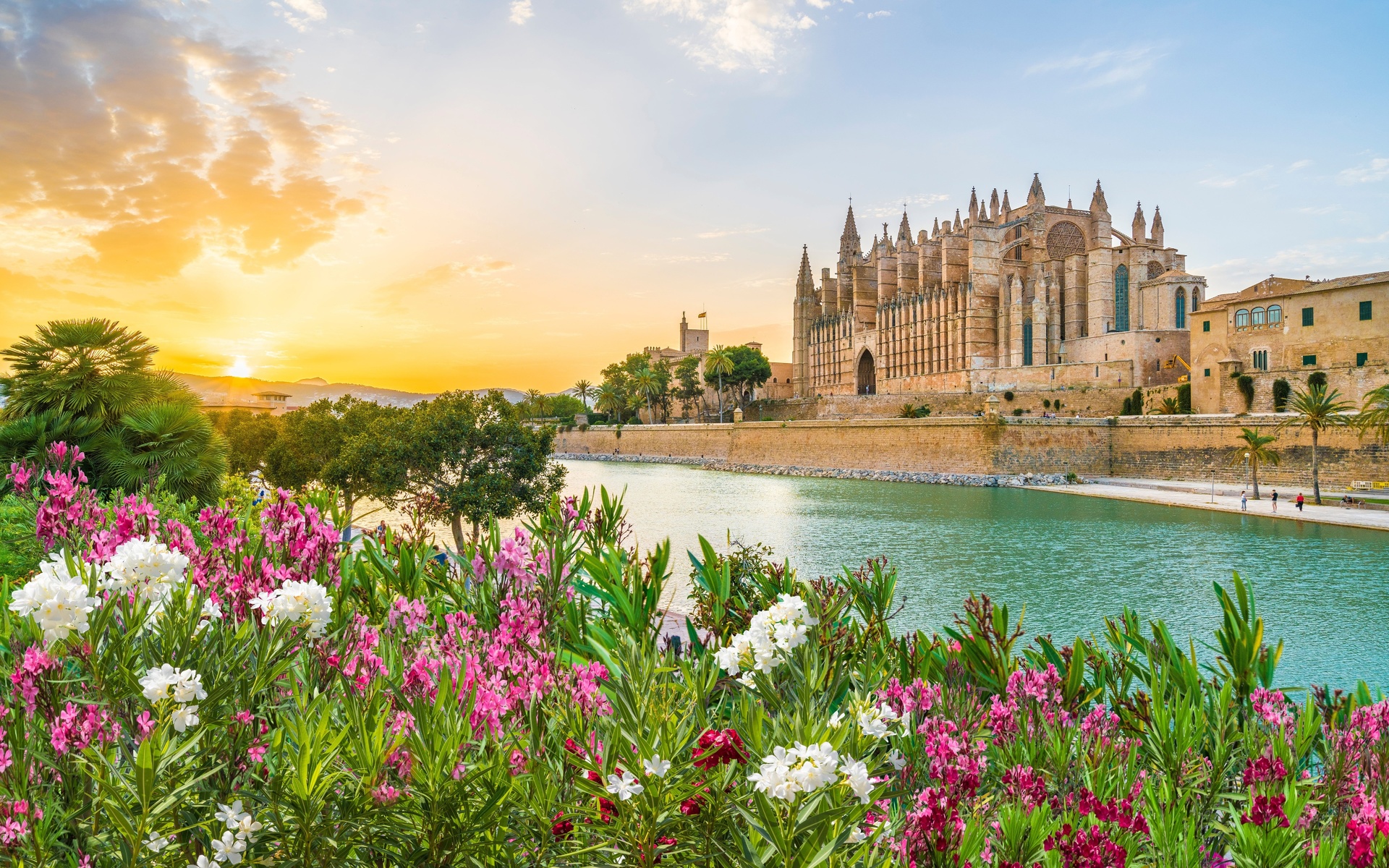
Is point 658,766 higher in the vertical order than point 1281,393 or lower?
lower

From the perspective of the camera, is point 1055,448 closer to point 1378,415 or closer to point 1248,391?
point 1248,391

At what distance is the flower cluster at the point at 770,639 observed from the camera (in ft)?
8.04

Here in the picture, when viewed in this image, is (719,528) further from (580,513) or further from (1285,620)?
(580,513)

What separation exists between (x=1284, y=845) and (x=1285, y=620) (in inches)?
578

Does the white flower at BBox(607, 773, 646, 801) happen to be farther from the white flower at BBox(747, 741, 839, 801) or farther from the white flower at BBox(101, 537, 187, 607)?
the white flower at BBox(101, 537, 187, 607)

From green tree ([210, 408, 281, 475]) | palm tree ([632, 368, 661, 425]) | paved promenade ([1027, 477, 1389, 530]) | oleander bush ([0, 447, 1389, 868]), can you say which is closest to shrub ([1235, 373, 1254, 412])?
paved promenade ([1027, 477, 1389, 530])

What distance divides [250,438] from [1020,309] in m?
45.6

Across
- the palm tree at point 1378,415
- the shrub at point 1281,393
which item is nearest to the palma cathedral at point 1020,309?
the shrub at point 1281,393

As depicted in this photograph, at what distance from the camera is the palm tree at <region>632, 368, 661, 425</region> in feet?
249

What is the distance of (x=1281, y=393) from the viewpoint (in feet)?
117

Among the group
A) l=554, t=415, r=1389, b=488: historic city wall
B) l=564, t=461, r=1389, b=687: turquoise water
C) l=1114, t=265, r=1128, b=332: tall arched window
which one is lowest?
l=564, t=461, r=1389, b=687: turquoise water

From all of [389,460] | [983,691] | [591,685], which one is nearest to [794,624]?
[591,685]

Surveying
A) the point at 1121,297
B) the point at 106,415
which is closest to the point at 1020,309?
the point at 1121,297

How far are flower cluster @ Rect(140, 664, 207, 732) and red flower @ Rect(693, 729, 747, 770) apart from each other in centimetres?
119
